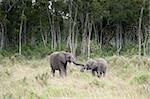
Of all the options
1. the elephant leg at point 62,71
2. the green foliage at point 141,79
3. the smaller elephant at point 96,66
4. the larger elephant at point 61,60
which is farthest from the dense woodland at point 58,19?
the green foliage at point 141,79

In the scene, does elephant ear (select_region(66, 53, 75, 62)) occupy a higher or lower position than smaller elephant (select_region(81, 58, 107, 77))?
higher

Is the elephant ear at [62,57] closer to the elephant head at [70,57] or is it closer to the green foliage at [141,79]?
the elephant head at [70,57]

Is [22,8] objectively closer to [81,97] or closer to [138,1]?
[138,1]

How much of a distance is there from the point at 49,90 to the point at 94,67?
295 inches

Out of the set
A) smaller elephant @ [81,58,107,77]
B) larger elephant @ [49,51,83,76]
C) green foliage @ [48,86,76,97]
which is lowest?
smaller elephant @ [81,58,107,77]

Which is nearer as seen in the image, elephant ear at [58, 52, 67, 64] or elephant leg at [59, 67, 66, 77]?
elephant leg at [59, 67, 66, 77]

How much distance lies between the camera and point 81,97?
9.21 metres

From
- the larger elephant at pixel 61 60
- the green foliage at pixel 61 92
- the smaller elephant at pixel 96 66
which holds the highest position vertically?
the green foliage at pixel 61 92

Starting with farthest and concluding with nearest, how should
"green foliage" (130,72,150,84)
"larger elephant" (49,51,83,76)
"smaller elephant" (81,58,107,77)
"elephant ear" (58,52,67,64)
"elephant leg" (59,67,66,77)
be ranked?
"smaller elephant" (81,58,107,77) < "elephant ear" (58,52,67,64) < "larger elephant" (49,51,83,76) < "elephant leg" (59,67,66,77) < "green foliage" (130,72,150,84)

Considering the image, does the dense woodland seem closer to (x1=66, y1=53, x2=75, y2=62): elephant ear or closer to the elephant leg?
the elephant leg

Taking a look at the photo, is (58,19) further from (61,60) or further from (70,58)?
(70,58)

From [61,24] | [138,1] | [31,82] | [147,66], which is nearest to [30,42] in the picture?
[61,24]

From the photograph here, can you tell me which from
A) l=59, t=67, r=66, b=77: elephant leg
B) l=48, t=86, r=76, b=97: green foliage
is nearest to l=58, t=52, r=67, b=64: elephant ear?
l=59, t=67, r=66, b=77: elephant leg

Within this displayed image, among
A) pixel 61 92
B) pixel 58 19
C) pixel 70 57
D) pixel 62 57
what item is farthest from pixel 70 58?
pixel 58 19
